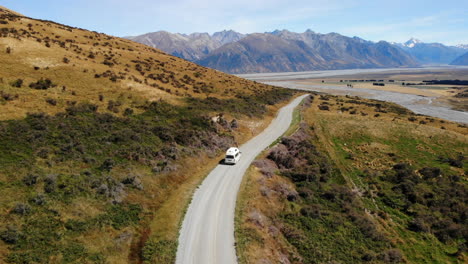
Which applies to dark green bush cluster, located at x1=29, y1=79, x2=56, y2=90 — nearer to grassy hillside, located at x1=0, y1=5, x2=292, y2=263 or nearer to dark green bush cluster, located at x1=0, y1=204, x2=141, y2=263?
grassy hillside, located at x1=0, y1=5, x2=292, y2=263

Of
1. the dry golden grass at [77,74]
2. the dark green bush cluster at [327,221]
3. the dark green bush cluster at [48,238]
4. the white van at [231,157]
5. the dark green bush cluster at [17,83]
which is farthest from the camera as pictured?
the dry golden grass at [77,74]

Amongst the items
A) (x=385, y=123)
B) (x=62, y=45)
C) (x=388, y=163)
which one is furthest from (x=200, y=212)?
(x=62, y=45)

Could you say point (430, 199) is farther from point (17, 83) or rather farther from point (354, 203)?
point (17, 83)

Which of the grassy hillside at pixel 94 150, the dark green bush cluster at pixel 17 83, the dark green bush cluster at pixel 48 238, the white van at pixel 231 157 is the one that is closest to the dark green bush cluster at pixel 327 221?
the white van at pixel 231 157

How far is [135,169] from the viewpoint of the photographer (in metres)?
30.7

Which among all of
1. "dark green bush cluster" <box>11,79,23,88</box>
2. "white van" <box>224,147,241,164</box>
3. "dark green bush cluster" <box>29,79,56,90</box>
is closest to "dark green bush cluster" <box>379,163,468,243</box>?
"white van" <box>224,147,241,164</box>

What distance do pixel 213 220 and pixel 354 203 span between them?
18.8 meters

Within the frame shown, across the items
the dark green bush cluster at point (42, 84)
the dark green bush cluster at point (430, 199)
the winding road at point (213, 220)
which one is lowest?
the dark green bush cluster at point (430, 199)

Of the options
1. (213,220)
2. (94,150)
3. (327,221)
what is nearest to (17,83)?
(94,150)

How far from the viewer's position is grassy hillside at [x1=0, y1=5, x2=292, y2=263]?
20.2 metres

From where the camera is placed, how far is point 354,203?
3331cm

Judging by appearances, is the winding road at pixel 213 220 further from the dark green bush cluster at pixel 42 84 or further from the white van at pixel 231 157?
the dark green bush cluster at pixel 42 84

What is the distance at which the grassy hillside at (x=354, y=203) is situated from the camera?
2478cm

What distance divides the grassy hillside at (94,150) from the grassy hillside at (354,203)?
7975 mm
